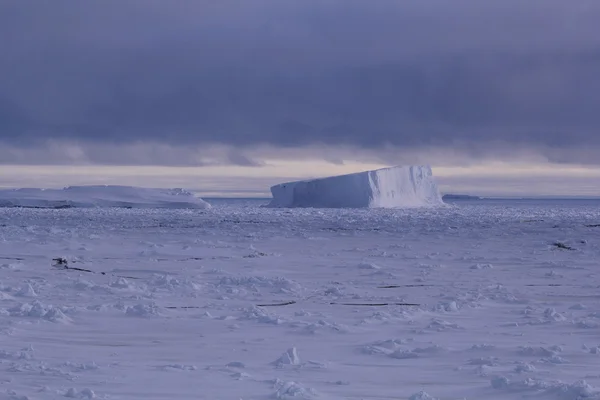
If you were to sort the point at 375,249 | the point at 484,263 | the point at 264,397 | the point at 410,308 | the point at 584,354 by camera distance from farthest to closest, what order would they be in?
the point at 375,249, the point at 484,263, the point at 410,308, the point at 584,354, the point at 264,397

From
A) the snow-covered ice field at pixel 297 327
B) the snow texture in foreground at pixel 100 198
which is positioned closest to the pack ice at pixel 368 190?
the snow texture in foreground at pixel 100 198

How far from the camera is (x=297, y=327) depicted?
5.63m

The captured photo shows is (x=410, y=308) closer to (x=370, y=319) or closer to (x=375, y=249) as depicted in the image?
(x=370, y=319)

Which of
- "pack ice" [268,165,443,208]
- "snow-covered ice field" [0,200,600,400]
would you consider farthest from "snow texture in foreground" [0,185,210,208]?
"snow-covered ice field" [0,200,600,400]

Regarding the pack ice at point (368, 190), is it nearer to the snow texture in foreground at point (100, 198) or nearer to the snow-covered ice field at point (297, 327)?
the snow texture in foreground at point (100, 198)

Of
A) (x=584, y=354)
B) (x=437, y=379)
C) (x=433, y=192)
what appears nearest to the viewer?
(x=437, y=379)

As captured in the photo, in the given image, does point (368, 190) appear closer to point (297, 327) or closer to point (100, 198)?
point (100, 198)

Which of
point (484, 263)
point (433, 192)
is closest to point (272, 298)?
point (484, 263)

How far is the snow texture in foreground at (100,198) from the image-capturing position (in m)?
38.7

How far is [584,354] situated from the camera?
4.73 meters

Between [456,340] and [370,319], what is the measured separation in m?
0.90

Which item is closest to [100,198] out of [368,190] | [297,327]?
[368,190]

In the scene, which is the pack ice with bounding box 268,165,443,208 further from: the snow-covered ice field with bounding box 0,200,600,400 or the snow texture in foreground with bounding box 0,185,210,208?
the snow-covered ice field with bounding box 0,200,600,400

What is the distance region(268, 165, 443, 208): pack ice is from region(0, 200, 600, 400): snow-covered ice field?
2523 cm
